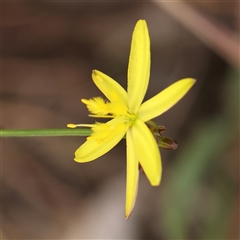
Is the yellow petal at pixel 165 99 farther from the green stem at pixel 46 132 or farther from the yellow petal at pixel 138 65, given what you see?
the green stem at pixel 46 132

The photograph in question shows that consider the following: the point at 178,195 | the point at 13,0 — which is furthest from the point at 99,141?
the point at 13,0

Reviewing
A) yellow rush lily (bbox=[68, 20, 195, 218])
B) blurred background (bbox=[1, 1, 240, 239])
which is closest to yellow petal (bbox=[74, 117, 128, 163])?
yellow rush lily (bbox=[68, 20, 195, 218])

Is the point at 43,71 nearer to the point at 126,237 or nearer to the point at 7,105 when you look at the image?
the point at 7,105

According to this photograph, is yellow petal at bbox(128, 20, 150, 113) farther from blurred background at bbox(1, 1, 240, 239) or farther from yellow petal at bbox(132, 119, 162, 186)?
blurred background at bbox(1, 1, 240, 239)

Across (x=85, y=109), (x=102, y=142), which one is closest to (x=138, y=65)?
(x=102, y=142)

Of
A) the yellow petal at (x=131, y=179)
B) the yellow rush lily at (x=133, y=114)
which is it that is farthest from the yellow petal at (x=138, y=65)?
the yellow petal at (x=131, y=179)

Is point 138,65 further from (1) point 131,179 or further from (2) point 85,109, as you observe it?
(2) point 85,109
